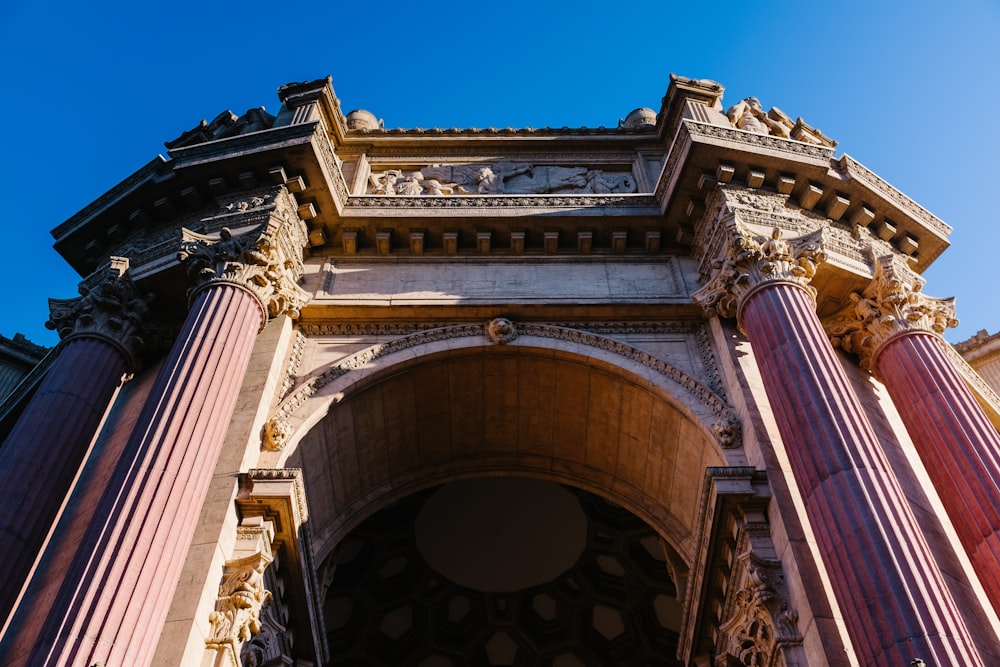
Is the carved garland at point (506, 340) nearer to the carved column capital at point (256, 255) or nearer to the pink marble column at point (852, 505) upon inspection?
the pink marble column at point (852, 505)

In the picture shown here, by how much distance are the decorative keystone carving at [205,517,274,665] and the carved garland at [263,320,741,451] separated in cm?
203

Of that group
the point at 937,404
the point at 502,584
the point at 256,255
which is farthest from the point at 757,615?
the point at 502,584

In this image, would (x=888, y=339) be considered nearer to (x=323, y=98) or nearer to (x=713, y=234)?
(x=713, y=234)

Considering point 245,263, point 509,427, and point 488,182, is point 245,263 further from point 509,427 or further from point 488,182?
point 488,182

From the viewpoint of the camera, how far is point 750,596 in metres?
12.9

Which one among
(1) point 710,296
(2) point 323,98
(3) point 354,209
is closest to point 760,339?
(1) point 710,296

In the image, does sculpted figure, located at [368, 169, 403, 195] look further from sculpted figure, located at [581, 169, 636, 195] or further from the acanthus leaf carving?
the acanthus leaf carving

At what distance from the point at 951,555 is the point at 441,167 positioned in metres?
14.6

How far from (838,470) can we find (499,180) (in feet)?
40.8

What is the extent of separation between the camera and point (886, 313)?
53.8ft

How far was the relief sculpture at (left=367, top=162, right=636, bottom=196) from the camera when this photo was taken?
2147 cm

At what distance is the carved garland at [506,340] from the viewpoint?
49.7 feet

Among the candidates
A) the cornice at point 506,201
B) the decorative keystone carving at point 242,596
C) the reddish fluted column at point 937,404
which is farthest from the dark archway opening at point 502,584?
the decorative keystone carving at point 242,596

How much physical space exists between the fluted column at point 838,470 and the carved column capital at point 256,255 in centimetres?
838
